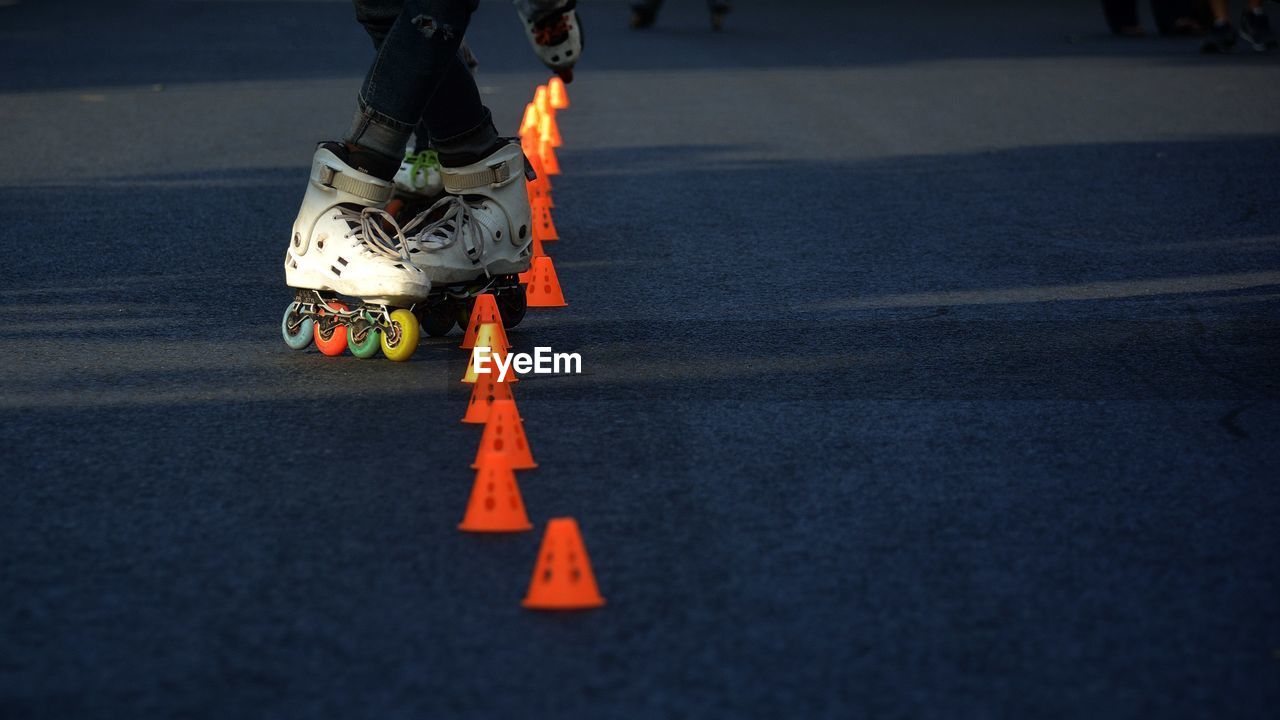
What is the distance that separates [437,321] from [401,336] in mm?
382

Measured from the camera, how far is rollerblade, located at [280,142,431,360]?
464 centimetres

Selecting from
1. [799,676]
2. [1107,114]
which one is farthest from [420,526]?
[1107,114]

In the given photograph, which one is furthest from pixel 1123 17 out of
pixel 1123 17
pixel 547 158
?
pixel 547 158

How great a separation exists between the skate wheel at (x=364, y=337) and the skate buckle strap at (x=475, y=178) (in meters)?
0.53

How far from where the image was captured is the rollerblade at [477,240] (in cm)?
489

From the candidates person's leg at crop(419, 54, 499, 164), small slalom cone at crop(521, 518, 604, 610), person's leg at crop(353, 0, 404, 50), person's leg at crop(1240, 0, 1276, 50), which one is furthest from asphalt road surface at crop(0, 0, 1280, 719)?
person's leg at crop(1240, 0, 1276, 50)

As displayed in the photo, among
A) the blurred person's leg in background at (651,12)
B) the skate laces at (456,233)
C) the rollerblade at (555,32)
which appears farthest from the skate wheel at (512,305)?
the blurred person's leg in background at (651,12)

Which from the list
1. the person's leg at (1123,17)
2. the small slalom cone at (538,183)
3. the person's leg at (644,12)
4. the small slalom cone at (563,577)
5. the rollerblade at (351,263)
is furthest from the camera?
the person's leg at (644,12)

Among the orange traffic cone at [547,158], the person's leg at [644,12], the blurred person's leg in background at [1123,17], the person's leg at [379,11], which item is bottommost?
the orange traffic cone at [547,158]

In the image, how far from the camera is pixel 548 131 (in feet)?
30.3

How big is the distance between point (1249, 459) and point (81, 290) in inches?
153

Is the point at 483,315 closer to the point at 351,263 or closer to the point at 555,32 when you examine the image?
the point at 351,263

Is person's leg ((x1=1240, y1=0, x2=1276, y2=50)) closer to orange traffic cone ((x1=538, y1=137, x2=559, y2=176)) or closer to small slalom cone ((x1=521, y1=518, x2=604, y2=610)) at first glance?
orange traffic cone ((x1=538, y1=137, x2=559, y2=176))

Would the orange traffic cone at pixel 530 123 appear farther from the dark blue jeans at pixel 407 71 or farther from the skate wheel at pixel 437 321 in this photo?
the dark blue jeans at pixel 407 71
